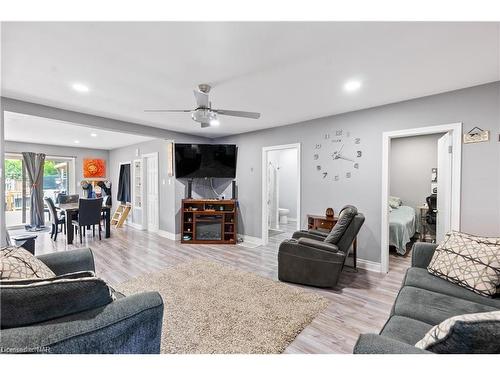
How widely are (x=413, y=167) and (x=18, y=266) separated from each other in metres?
6.67

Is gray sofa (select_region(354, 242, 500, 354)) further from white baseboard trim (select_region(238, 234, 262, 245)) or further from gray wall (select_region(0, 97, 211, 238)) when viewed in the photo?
gray wall (select_region(0, 97, 211, 238))

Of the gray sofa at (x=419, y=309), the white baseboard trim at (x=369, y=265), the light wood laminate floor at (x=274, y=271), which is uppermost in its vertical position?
the gray sofa at (x=419, y=309)

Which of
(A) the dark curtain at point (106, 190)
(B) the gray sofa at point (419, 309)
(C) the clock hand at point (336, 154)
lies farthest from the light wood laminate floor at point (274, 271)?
(A) the dark curtain at point (106, 190)

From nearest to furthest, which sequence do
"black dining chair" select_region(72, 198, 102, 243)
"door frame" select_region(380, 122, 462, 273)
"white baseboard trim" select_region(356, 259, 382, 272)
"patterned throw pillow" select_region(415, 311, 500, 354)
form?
"patterned throw pillow" select_region(415, 311, 500, 354), "door frame" select_region(380, 122, 462, 273), "white baseboard trim" select_region(356, 259, 382, 272), "black dining chair" select_region(72, 198, 102, 243)

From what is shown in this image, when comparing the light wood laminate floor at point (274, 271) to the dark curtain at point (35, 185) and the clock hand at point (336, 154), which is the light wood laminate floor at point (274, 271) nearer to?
the dark curtain at point (35, 185)

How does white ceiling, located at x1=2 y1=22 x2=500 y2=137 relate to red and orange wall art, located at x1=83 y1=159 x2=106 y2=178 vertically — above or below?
above

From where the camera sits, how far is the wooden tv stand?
4.80 meters

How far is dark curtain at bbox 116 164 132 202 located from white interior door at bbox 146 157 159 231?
4.16 feet

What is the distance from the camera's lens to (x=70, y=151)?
698cm

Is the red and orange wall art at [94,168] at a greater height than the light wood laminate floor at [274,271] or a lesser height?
greater

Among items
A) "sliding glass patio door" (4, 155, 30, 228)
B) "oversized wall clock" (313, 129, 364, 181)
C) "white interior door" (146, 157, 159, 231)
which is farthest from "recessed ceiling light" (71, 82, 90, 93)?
"sliding glass patio door" (4, 155, 30, 228)

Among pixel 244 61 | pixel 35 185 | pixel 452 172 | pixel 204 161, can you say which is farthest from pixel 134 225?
pixel 452 172

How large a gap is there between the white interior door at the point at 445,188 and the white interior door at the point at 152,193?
553cm

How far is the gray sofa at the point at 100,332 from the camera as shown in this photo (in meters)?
0.84
